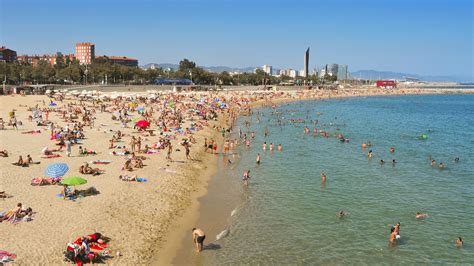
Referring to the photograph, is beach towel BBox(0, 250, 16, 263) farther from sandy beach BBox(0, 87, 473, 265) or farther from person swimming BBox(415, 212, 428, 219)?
person swimming BBox(415, 212, 428, 219)

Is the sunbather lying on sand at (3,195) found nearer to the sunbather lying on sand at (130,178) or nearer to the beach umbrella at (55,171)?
the beach umbrella at (55,171)

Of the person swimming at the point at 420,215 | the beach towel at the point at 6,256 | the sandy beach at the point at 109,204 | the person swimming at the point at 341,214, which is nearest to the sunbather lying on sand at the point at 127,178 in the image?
the sandy beach at the point at 109,204

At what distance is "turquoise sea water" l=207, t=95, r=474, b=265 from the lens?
513 inches

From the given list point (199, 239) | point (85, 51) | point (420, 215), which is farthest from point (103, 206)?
point (85, 51)

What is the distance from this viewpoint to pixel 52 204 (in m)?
14.1

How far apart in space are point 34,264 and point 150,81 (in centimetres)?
9529

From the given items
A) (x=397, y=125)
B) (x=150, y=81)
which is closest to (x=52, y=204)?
(x=397, y=125)

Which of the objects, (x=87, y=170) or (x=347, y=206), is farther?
(x=87, y=170)

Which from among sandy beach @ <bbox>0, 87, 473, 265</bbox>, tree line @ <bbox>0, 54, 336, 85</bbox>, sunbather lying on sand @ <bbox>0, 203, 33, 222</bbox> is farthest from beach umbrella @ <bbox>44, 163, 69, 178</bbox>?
tree line @ <bbox>0, 54, 336, 85</bbox>

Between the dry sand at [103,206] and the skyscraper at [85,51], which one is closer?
the dry sand at [103,206]

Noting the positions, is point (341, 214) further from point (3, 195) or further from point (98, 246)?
point (3, 195)

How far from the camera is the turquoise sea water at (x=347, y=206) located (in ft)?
42.7

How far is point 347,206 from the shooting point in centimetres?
1739

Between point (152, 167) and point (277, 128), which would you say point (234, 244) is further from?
point (277, 128)
